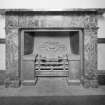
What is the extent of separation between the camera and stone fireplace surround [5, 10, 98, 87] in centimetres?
247

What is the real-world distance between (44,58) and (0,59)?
88cm

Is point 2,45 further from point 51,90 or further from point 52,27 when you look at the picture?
point 51,90

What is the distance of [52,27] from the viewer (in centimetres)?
249

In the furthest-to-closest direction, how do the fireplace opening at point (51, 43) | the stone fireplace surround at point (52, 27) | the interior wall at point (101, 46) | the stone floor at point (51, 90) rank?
the fireplace opening at point (51, 43) < the interior wall at point (101, 46) < the stone fireplace surround at point (52, 27) < the stone floor at point (51, 90)

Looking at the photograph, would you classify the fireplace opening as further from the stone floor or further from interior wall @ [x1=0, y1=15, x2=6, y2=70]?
the stone floor

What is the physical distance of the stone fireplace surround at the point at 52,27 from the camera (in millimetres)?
2469

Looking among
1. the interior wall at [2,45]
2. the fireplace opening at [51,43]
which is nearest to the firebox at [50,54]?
the fireplace opening at [51,43]

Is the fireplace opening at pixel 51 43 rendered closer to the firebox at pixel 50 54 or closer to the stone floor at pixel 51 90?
the firebox at pixel 50 54

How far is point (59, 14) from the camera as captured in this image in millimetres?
2475

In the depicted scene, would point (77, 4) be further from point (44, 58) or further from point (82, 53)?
point (44, 58)

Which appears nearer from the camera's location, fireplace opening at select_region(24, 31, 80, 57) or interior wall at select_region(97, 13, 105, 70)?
interior wall at select_region(97, 13, 105, 70)

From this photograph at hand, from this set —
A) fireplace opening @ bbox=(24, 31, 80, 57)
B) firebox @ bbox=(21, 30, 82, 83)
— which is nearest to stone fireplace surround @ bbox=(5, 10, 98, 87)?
firebox @ bbox=(21, 30, 82, 83)

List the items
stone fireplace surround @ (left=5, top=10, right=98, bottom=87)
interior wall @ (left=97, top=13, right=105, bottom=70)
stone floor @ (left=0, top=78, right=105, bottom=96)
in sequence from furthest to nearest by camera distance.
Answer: interior wall @ (left=97, top=13, right=105, bottom=70) → stone fireplace surround @ (left=5, top=10, right=98, bottom=87) → stone floor @ (left=0, top=78, right=105, bottom=96)

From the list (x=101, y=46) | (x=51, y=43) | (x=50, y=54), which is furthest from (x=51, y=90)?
(x=101, y=46)
